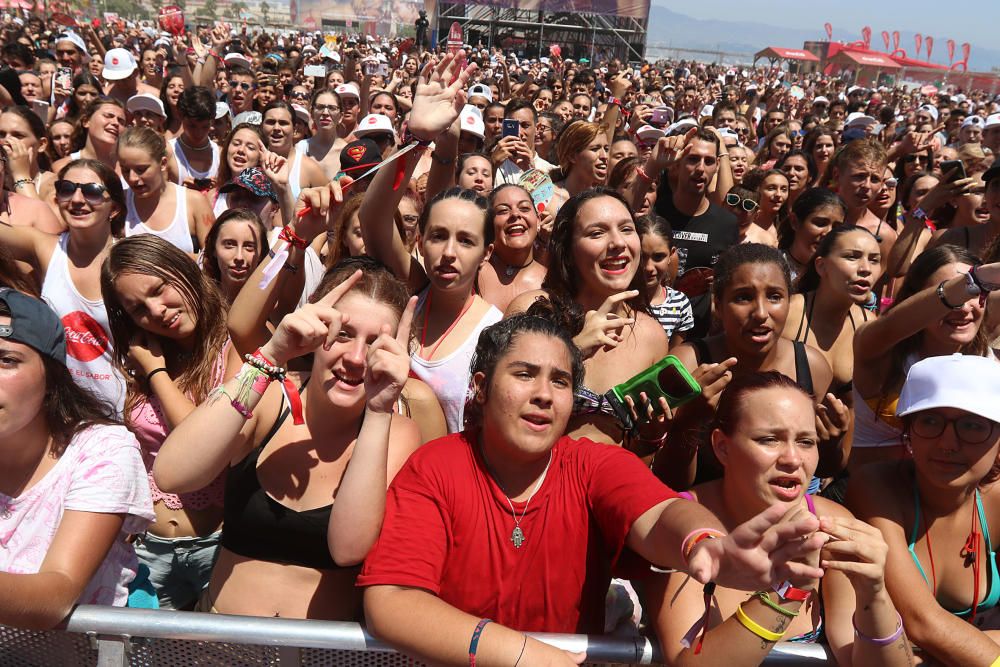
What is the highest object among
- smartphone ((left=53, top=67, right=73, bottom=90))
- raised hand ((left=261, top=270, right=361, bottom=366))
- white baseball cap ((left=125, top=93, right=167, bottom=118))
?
smartphone ((left=53, top=67, right=73, bottom=90))

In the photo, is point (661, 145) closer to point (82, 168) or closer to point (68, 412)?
point (82, 168)

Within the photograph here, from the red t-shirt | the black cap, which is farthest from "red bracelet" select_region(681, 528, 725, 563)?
the black cap

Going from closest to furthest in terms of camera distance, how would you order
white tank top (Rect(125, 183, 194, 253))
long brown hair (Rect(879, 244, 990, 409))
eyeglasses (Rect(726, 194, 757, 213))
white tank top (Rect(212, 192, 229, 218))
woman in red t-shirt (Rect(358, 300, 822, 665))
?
woman in red t-shirt (Rect(358, 300, 822, 665)), long brown hair (Rect(879, 244, 990, 409)), white tank top (Rect(125, 183, 194, 253)), white tank top (Rect(212, 192, 229, 218)), eyeglasses (Rect(726, 194, 757, 213))

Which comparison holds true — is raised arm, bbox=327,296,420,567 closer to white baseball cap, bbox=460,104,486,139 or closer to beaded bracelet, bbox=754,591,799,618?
beaded bracelet, bbox=754,591,799,618

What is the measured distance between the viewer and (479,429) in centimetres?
218

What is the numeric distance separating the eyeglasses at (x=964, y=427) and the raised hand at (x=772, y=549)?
33.6 inches

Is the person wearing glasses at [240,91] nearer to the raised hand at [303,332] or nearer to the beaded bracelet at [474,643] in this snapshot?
the raised hand at [303,332]

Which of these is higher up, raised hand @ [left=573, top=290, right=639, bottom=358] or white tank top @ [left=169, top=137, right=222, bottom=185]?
white tank top @ [left=169, top=137, right=222, bottom=185]

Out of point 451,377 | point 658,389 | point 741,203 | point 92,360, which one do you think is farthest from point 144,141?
point 741,203

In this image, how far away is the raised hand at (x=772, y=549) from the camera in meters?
1.39

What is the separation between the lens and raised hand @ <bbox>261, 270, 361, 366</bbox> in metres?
1.94

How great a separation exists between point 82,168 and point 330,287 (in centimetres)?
193

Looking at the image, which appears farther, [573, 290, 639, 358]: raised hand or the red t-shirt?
[573, 290, 639, 358]: raised hand

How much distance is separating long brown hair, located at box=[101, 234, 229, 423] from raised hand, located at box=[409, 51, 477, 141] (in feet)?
3.61
